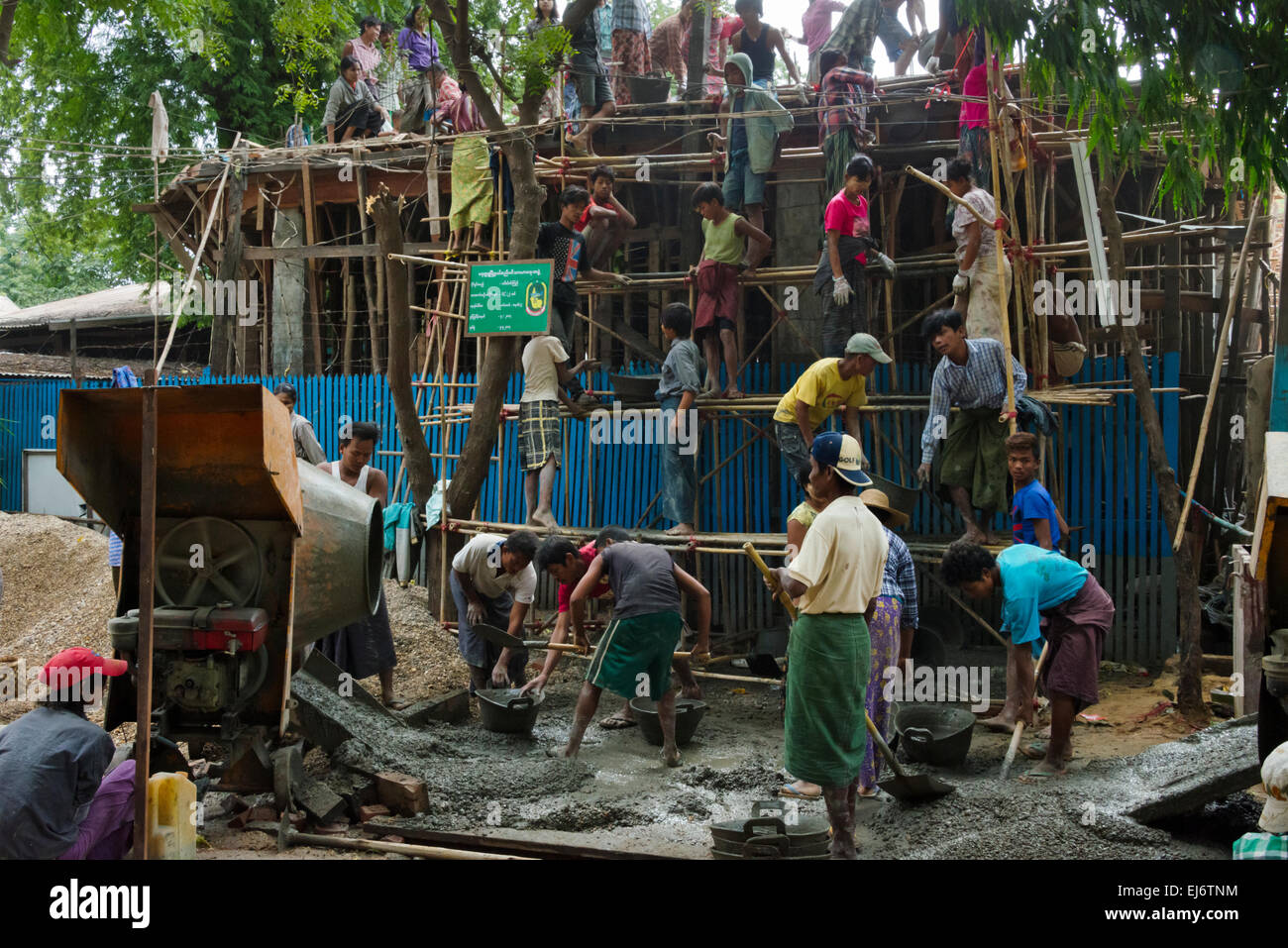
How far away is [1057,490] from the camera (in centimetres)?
961

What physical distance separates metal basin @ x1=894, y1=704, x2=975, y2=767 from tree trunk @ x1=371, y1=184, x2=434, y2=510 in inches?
195

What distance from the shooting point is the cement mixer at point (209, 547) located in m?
5.37

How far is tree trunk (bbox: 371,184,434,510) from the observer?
9.16 meters

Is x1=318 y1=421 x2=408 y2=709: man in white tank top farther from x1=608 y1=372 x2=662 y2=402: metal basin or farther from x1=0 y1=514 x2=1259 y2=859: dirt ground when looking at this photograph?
x1=608 y1=372 x2=662 y2=402: metal basin

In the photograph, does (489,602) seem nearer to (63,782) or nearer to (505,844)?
(505,844)

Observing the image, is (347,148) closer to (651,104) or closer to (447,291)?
(447,291)

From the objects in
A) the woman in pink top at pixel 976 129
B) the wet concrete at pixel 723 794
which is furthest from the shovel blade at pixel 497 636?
the woman in pink top at pixel 976 129

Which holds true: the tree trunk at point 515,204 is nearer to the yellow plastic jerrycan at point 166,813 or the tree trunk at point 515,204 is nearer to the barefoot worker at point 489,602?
the barefoot worker at point 489,602

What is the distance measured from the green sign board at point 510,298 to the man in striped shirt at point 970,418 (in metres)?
3.18

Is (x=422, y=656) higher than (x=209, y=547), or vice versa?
(x=209, y=547)

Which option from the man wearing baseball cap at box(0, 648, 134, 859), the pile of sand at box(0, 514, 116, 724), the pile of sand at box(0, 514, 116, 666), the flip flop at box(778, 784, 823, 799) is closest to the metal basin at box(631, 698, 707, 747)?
the flip flop at box(778, 784, 823, 799)

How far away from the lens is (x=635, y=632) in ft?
23.0

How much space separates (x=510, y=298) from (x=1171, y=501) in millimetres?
5403

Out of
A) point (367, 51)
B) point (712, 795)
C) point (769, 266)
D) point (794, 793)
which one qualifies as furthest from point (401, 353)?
point (367, 51)
